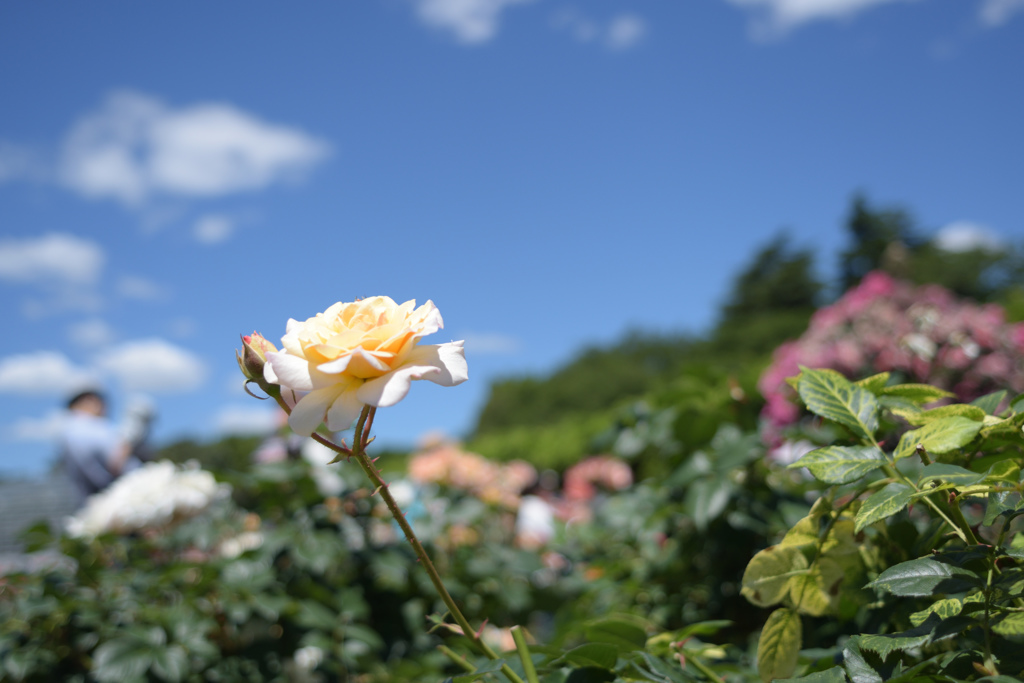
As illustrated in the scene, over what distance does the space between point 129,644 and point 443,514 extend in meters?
1.11

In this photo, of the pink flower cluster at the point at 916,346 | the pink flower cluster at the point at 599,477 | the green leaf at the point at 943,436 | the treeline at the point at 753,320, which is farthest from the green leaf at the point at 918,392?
the treeline at the point at 753,320

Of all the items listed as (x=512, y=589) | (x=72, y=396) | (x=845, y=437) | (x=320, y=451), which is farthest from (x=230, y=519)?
(x=72, y=396)

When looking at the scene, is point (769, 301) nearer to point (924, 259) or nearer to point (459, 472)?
point (924, 259)

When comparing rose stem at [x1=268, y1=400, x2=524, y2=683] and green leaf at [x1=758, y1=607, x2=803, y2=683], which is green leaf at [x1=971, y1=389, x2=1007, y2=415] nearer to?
green leaf at [x1=758, y1=607, x2=803, y2=683]

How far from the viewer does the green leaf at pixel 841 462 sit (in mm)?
649

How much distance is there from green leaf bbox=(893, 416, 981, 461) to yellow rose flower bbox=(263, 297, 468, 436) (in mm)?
494

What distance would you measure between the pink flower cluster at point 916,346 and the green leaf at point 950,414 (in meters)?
1.10

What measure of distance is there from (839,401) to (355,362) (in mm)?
592

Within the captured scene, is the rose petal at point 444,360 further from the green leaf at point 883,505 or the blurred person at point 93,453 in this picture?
the blurred person at point 93,453

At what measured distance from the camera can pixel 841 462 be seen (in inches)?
26.6

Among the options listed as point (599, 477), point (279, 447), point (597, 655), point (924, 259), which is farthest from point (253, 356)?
point (924, 259)

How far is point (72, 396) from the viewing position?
4039 mm

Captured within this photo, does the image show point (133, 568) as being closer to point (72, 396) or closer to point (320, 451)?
point (320, 451)

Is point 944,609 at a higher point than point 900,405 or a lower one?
lower
